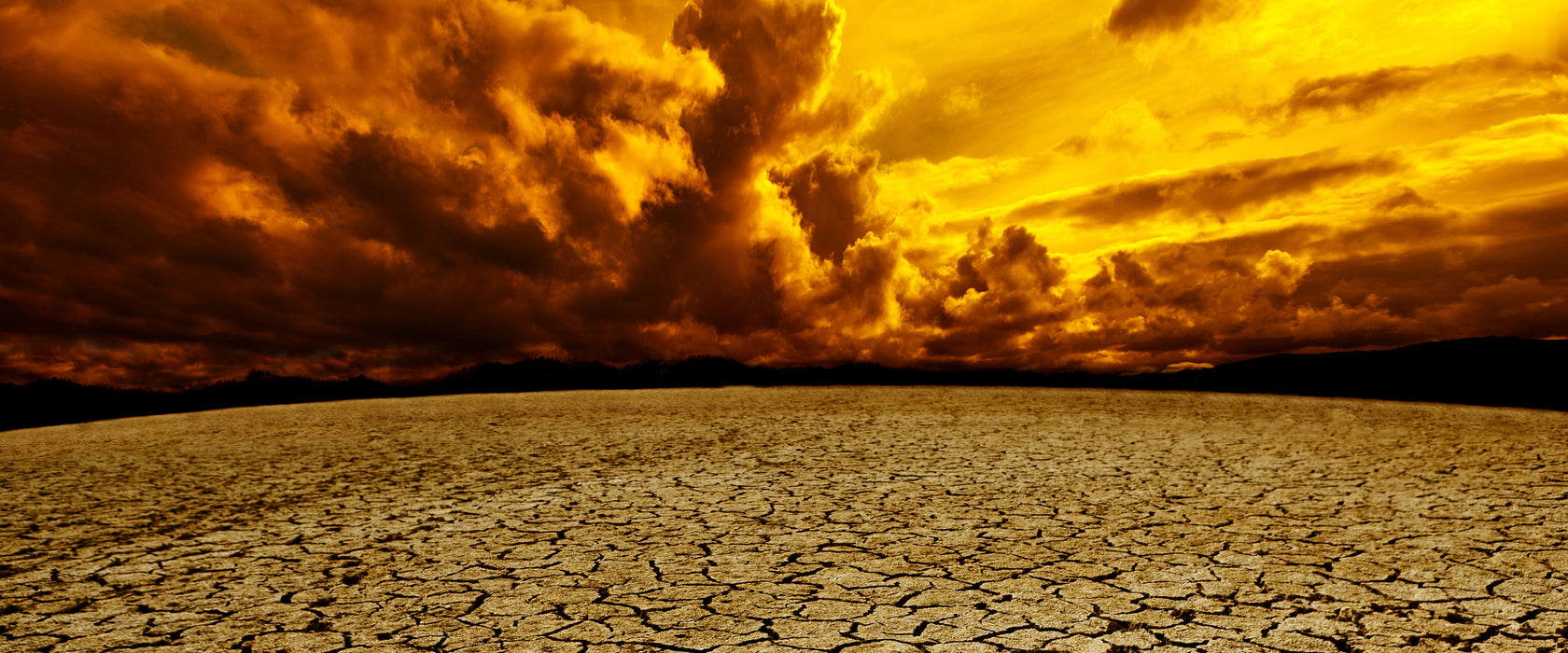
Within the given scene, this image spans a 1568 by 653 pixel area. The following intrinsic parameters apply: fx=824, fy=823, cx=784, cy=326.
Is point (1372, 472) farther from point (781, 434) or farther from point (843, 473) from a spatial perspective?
point (781, 434)

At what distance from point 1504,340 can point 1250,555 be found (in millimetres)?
23821

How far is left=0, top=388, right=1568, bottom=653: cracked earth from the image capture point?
3115 millimetres

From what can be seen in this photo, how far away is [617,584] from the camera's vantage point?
3.64 m

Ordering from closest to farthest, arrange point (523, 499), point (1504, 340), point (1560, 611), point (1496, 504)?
point (1560, 611) < point (1496, 504) < point (523, 499) < point (1504, 340)

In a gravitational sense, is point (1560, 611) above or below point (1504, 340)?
below

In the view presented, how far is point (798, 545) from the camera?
4.30m

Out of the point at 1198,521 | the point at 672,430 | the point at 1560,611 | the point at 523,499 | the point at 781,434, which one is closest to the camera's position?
the point at 1560,611

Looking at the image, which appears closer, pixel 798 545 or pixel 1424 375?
pixel 798 545

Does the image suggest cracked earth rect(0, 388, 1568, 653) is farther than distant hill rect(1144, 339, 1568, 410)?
No

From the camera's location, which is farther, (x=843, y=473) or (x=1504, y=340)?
(x=1504, y=340)

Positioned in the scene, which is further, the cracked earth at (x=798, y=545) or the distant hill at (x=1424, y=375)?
the distant hill at (x=1424, y=375)

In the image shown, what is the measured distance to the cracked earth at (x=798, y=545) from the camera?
312 centimetres

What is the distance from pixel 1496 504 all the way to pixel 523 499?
6330 mm

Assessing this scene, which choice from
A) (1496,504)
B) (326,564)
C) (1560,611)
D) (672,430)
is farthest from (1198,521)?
(672,430)
